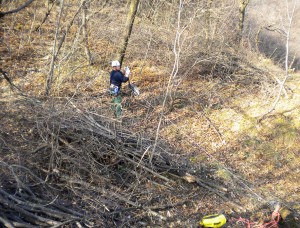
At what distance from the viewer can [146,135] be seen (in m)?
7.57

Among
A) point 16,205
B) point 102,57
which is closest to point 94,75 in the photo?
point 102,57

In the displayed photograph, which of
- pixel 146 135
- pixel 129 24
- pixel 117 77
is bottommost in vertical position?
pixel 146 135

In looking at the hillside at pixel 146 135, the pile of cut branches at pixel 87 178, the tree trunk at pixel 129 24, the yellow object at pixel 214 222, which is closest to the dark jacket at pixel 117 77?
the hillside at pixel 146 135

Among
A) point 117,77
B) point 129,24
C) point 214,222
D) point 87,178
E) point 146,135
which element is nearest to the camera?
point 214,222

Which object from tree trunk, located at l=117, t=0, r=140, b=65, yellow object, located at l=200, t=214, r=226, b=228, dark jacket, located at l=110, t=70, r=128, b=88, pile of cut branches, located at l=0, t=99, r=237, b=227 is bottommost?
yellow object, located at l=200, t=214, r=226, b=228

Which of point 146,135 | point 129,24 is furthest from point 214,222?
point 129,24

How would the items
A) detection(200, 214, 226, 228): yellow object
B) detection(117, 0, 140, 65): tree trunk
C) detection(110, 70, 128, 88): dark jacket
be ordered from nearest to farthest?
1. detection(200, 214, 226, 228): yellow object
2. detection(110, 70, 128, 88): dark jacket
3. detection(117, 0, 140, 65): tree trunk

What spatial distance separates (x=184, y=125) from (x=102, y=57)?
4.83 metres

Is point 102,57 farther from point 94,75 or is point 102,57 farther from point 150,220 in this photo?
point 150,220

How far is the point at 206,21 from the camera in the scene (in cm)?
1204

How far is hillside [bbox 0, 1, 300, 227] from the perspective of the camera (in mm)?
5203

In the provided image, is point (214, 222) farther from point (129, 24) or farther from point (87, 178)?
point (129, 24)

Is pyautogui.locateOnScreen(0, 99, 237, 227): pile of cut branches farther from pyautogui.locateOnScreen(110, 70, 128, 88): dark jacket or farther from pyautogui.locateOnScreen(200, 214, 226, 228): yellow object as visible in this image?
pyautogui.locateOnScreen(110, 70, 128, 88): dark jacket

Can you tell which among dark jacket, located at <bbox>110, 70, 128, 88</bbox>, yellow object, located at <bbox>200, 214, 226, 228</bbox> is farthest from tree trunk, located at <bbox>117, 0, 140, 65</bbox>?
yellow object, located at <bbox>200, 214, 226, 228</bbox>
